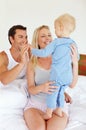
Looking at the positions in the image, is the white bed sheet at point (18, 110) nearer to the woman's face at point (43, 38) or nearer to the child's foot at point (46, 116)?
the child's foot at point (46, 116)

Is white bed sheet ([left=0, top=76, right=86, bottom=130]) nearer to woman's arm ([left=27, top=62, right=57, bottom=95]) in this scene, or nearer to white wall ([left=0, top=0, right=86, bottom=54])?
woman's arm ([left=27, top=62, right=57, bottom=95])

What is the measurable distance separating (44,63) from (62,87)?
31 cm

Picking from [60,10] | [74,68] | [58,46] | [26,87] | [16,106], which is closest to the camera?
[58,46]

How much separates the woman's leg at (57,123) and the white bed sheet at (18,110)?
0.03m

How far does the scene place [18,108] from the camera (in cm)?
157

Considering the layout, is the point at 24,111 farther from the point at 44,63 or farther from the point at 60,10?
the point at 60,10

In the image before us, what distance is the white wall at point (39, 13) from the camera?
2.42 m

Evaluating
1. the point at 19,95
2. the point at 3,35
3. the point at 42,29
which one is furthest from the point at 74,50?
the point at 3,35

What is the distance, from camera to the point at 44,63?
1.64m

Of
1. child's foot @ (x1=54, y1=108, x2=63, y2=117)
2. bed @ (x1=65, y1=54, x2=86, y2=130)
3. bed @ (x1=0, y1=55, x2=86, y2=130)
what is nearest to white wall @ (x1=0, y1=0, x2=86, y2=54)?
bed @ (x1=65, y1=54, x2=86, y2=130)

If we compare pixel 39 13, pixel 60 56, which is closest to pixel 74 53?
pixel 60 56

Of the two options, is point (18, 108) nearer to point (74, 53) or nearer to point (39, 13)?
point (74, 53)

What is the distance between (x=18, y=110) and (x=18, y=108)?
15 millimetres

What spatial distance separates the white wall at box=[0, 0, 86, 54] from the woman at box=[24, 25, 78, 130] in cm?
85
